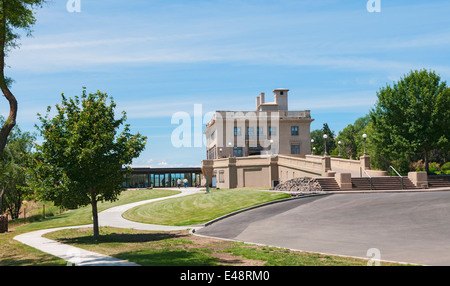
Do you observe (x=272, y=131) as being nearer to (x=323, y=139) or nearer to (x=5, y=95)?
(x=5, y=95)

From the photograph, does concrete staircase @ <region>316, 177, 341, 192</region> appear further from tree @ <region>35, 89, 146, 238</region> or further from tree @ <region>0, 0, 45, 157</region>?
tree @ <region>0, 0, 45, 157</region>

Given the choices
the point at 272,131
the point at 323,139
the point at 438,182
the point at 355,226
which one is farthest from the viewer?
the point at 323,139

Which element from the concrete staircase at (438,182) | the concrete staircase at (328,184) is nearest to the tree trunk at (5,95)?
the concrete staircase at (328,184)

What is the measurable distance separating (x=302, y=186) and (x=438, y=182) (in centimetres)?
1290

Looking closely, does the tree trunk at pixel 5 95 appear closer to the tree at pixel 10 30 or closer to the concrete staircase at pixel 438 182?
the tree at pixel 10 30

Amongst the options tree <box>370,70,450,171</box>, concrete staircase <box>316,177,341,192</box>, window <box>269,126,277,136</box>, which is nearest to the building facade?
window <box>269,126,277,136</box>

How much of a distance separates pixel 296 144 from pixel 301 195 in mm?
41312

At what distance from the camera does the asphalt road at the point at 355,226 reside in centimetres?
1391

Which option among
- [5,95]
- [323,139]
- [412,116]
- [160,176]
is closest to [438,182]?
[412,116]

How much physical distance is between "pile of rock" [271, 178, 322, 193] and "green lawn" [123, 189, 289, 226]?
2204 millimetres

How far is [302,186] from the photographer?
33.0 m

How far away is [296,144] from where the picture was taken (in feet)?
233

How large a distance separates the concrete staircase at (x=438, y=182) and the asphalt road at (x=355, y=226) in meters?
9.72
